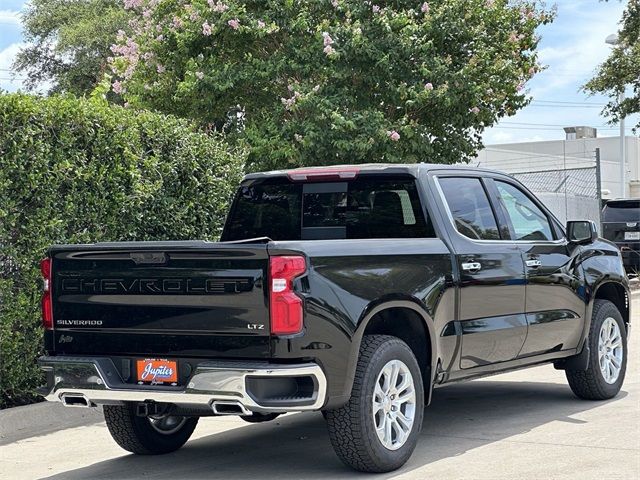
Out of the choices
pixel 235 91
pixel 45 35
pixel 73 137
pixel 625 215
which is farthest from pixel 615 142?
pixel 73 137

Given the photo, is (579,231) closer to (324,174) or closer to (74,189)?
(324,174)

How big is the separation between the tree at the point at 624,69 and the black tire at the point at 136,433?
20486 mm

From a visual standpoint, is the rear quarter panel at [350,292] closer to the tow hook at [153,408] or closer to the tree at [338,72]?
the tow hook at [153,408]

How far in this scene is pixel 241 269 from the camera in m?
6.21

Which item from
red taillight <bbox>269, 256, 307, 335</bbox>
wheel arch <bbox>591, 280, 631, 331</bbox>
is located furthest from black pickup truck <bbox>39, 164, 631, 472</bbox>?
wheel arch <bbox>591, 280, 631, 331</bbox>

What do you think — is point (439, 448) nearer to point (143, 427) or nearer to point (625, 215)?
point (143, 427)

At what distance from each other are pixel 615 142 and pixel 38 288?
48.8m

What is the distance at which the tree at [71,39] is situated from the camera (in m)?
34.6

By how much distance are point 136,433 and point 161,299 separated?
4.91ft

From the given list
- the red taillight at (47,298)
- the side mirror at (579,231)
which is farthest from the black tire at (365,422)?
the side mirror at (579,231)

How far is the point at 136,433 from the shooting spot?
7.57 m

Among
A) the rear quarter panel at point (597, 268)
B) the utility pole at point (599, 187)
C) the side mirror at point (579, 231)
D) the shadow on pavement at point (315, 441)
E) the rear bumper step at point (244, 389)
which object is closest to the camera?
the rear bumper step at point (244, 389)

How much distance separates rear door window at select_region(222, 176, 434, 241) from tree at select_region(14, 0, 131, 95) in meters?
25.4

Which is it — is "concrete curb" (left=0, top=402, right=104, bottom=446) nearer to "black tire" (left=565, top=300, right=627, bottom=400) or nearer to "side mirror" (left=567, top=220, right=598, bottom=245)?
"black tire" (left=565, top=300, right=627, bottom=400)
